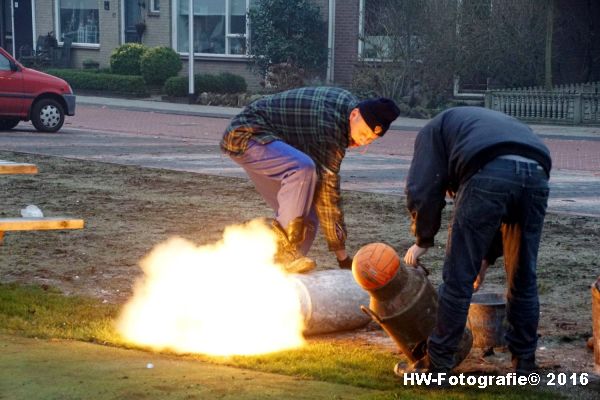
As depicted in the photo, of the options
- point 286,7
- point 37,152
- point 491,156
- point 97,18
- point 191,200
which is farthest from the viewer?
point 97,18

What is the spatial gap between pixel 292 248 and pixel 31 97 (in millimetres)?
13442

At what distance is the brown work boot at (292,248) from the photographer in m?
6.76

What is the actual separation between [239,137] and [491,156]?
2203mm

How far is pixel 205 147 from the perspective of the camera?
18172 mm

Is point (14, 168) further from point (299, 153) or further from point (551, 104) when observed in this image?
point (551, 104)

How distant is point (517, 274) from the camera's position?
5422mm

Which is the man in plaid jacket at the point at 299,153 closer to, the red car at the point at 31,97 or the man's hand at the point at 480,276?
the man's hand at the point at 480,276

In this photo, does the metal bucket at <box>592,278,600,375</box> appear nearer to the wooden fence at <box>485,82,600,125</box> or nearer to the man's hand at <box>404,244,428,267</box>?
the man's hand at <box>404,244,428,267</box>

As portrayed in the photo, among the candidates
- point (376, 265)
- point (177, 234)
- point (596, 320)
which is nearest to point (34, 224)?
point (376, 265)

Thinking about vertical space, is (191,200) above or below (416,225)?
below

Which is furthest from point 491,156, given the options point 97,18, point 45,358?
point 97,18

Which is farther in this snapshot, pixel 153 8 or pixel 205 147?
pixel 153 8

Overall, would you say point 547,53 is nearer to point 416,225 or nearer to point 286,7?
point 286,7

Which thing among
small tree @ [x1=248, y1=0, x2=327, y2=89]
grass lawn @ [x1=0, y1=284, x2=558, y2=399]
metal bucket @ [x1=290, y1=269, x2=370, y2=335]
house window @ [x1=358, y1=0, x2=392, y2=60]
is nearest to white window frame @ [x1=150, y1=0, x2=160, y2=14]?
small tree @ [x1=248, y1=0, x2=327, y2=89]
